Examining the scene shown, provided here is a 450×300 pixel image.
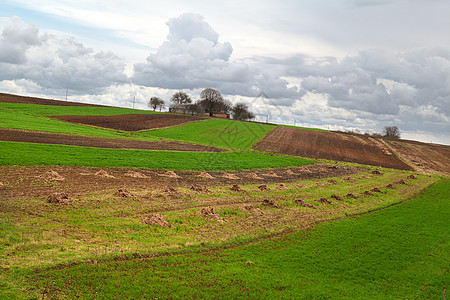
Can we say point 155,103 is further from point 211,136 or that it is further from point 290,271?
point 290,271

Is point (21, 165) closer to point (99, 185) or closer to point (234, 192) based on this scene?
point (99, 185)

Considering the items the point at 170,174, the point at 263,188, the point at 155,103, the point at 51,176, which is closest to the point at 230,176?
the point at 263,188

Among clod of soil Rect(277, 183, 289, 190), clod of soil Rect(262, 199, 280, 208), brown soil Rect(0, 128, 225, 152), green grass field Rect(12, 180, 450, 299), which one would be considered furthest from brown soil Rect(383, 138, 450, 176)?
brown soil Rect(0, 128, 225, 152)

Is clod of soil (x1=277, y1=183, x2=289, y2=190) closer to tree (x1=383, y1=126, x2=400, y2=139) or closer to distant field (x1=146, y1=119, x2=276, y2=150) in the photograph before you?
distant field (x1=146, y1=119, x2=276, y2=150)

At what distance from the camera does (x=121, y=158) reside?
4194 cm

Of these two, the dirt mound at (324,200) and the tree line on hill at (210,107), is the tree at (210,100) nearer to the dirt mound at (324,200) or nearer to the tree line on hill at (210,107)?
the tree line on hill at (210,107)

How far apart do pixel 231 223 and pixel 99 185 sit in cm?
1329

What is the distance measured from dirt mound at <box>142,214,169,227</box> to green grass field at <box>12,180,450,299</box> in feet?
14.8

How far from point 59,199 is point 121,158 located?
20128 mm

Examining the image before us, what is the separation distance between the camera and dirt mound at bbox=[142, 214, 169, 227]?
20547mm

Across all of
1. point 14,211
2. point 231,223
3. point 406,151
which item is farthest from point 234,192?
point 406,151

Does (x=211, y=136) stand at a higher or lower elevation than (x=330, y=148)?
lower

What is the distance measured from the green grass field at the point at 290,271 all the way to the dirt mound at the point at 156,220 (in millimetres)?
4500

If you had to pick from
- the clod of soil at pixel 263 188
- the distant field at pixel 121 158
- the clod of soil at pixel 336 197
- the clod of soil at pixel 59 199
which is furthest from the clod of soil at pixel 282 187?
the clod of soil at pixel 59 199
